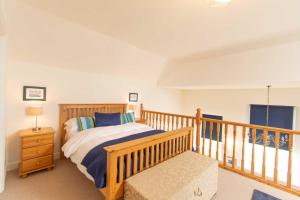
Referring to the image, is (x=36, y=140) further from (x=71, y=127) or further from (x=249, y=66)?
(x=249, y=66)

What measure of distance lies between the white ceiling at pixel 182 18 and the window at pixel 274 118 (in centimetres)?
273

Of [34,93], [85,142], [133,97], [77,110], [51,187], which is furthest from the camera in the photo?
[133,97]

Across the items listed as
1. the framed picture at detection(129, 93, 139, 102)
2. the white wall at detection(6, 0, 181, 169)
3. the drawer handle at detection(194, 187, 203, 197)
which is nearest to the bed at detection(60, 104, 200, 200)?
the white wall at detection(6, 0, 181, 169)

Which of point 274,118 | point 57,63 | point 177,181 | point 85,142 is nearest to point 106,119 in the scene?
point 85,142

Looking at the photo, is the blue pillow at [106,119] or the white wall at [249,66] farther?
the blue pillow at [106,119]

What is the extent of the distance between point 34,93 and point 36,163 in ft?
4.23

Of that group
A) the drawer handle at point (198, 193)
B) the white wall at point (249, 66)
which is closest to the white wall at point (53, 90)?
the white wall at point (249, 66)

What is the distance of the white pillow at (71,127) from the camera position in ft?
9.70

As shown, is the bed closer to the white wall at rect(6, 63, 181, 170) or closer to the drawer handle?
the white wall at rect(6, 63, 181, 170)

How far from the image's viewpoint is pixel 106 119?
333 centimetres

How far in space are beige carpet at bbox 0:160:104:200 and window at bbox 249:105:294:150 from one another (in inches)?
191

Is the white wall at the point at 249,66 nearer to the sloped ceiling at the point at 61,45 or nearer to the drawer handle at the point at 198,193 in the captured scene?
the sloped ceiling at the point at 61,45

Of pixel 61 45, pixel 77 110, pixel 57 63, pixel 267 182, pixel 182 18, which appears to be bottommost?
pixel 267 182

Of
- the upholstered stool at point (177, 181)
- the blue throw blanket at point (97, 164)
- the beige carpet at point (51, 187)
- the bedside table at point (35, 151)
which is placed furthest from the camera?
A: the bedside table at point (35, 151)
